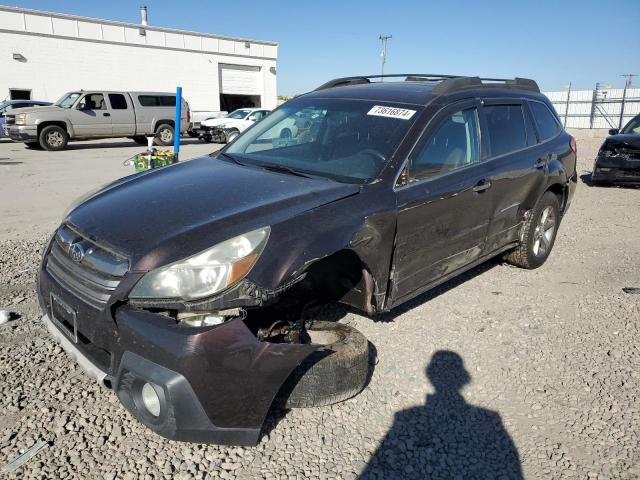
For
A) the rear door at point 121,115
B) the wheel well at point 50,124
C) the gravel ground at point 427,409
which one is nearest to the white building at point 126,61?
the rear door at point 121,115

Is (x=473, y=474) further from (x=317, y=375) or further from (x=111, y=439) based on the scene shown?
(x=111, y=439)

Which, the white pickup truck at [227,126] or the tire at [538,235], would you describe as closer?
the tire at [538,235]

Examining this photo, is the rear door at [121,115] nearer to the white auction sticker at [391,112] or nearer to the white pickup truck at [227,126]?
the white pickup truck at [227,126]

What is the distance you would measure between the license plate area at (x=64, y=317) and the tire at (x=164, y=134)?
698 inches

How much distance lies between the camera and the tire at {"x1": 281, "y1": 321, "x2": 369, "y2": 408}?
8.70 ft

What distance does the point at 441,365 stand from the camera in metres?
3.30

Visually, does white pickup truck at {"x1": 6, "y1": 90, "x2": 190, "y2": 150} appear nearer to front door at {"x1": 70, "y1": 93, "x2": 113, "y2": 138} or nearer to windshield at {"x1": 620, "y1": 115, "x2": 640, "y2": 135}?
front door at {"x1": 70, "y1": 93, "x2": 113, "y2": 138}

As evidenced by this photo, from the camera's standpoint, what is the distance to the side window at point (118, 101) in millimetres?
17953

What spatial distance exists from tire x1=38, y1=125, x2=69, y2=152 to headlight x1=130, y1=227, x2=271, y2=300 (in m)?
16.8

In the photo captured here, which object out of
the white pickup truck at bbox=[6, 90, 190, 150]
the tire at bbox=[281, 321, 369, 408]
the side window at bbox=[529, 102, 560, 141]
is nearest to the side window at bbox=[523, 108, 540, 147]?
the side window at bbox=[529, 102, 560, 141]

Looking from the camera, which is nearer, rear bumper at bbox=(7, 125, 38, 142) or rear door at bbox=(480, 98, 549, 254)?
rear door at bbox=(480, 98, 549, 254)

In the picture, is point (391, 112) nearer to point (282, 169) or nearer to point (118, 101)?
point (282, 169)

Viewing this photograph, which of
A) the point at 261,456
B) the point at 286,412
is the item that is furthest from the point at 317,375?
the point at 261,456

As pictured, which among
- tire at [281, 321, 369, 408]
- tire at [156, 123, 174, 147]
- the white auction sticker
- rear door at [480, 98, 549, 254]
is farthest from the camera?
tire at [156, 123, 174, 147]
